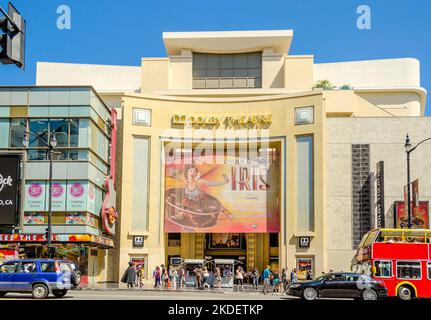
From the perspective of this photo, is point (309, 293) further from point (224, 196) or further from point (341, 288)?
point (224, 196)

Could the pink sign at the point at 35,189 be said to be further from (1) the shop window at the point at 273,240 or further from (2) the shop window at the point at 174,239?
(1) the shop window at the point at 273,240

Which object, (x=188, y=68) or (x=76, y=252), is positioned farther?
(x=188, y=68)

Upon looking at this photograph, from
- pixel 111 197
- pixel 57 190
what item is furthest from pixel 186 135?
pixel 57 190

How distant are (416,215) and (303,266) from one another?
397 inches

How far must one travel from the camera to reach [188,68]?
64.0 metres

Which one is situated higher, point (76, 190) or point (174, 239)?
point (76, 190)

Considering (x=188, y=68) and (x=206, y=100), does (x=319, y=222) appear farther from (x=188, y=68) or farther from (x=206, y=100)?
(x=188, y=68)

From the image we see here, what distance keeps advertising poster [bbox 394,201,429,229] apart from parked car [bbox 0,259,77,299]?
33553mm

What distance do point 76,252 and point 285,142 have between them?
19106 millimetres

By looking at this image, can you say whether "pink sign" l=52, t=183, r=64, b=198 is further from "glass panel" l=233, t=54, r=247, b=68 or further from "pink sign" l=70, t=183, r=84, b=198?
"glass panel" l=233, t=54, r=247, b=68

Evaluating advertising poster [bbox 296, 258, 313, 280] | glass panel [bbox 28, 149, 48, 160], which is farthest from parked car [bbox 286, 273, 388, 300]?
glass panel [bbox 28, 149, 48, 160]

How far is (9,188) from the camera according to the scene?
28312 mm
